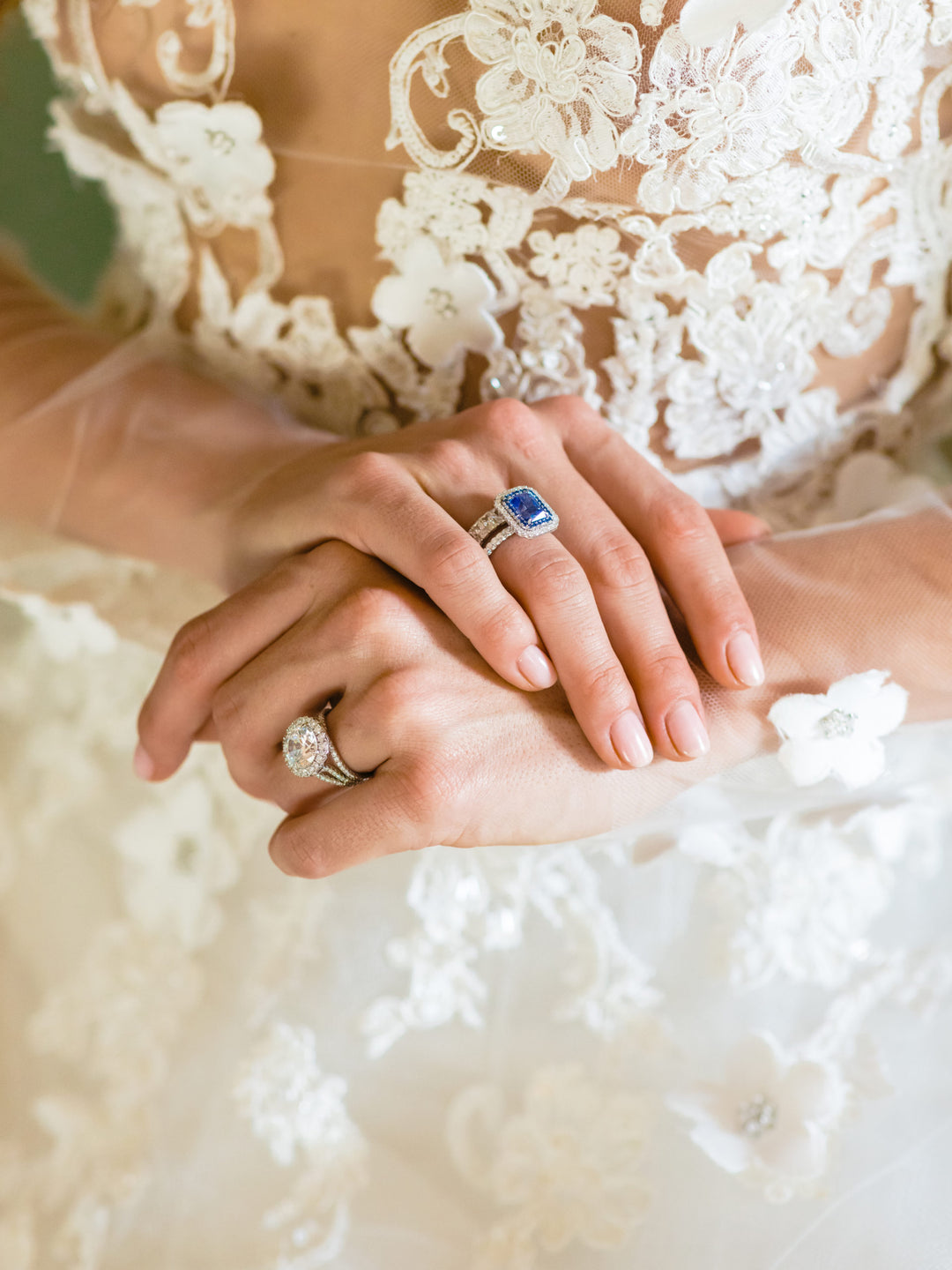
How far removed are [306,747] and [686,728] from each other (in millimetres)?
238

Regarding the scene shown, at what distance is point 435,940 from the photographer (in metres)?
0.76

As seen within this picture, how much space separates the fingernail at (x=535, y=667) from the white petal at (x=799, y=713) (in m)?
0.15

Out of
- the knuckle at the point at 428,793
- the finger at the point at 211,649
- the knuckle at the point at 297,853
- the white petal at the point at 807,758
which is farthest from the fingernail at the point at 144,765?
the white petal at the point at 807,758

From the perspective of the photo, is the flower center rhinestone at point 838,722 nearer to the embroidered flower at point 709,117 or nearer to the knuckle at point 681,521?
the knuckle at point 681,521

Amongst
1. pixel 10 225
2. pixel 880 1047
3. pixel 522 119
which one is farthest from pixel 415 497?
pixel 10 225

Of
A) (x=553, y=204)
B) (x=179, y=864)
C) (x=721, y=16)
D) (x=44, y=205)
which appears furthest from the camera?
(x=44, y=205)

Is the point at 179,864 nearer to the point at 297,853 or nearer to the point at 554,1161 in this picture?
the point at 297,853

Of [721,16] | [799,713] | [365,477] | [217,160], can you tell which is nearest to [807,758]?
A: [799,713]

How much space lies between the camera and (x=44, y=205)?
1174mm

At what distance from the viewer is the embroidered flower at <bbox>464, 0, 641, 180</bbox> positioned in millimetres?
588

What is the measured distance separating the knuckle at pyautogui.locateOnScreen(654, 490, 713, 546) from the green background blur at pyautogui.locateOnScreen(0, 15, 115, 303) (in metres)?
0.72

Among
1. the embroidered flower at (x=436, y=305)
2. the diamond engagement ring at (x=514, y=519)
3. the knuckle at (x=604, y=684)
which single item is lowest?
the knuckle at (x=604, y=684)

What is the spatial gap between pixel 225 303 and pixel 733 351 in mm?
424

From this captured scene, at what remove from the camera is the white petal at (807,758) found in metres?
0.64
